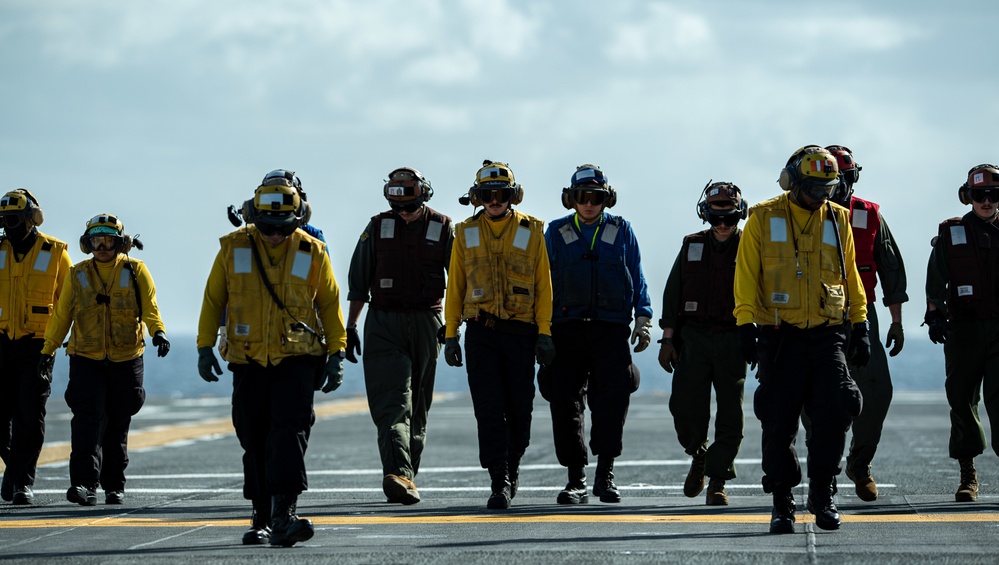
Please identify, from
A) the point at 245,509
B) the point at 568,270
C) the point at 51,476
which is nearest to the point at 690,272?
the point at 568,270

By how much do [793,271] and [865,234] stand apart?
225 cm

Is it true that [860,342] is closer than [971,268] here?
Yes

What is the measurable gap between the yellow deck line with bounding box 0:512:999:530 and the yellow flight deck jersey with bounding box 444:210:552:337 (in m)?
1.52

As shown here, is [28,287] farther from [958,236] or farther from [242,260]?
[958,236]

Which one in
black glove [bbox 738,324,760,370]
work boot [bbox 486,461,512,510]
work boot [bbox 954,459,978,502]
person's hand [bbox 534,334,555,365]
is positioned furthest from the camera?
work boot [bbox 954,459,978,502]

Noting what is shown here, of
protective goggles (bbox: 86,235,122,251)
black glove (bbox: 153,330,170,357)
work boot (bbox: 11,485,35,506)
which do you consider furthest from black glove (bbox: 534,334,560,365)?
work boot (bbox: 11,485,35,506)

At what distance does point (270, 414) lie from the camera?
347 inches

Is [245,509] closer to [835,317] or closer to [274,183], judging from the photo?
[274,183]

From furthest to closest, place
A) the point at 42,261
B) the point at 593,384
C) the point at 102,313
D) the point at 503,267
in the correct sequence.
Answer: the point at 42,261, the point at 102,313, the point at 593,384, the point at 503,267

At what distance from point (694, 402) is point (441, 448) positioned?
970 centimetres

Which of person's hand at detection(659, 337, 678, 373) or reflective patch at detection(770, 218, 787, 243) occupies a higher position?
reflective patch at detection(770, 218, 787, 243)

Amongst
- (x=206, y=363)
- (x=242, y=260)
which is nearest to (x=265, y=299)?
(x=242, y=260)

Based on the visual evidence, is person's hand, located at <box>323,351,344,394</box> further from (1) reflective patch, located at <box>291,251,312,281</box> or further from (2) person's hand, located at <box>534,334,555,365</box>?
(2) person's hand, located at <box>534,334,555,365</box>

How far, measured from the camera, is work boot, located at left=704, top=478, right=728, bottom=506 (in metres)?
11.1
